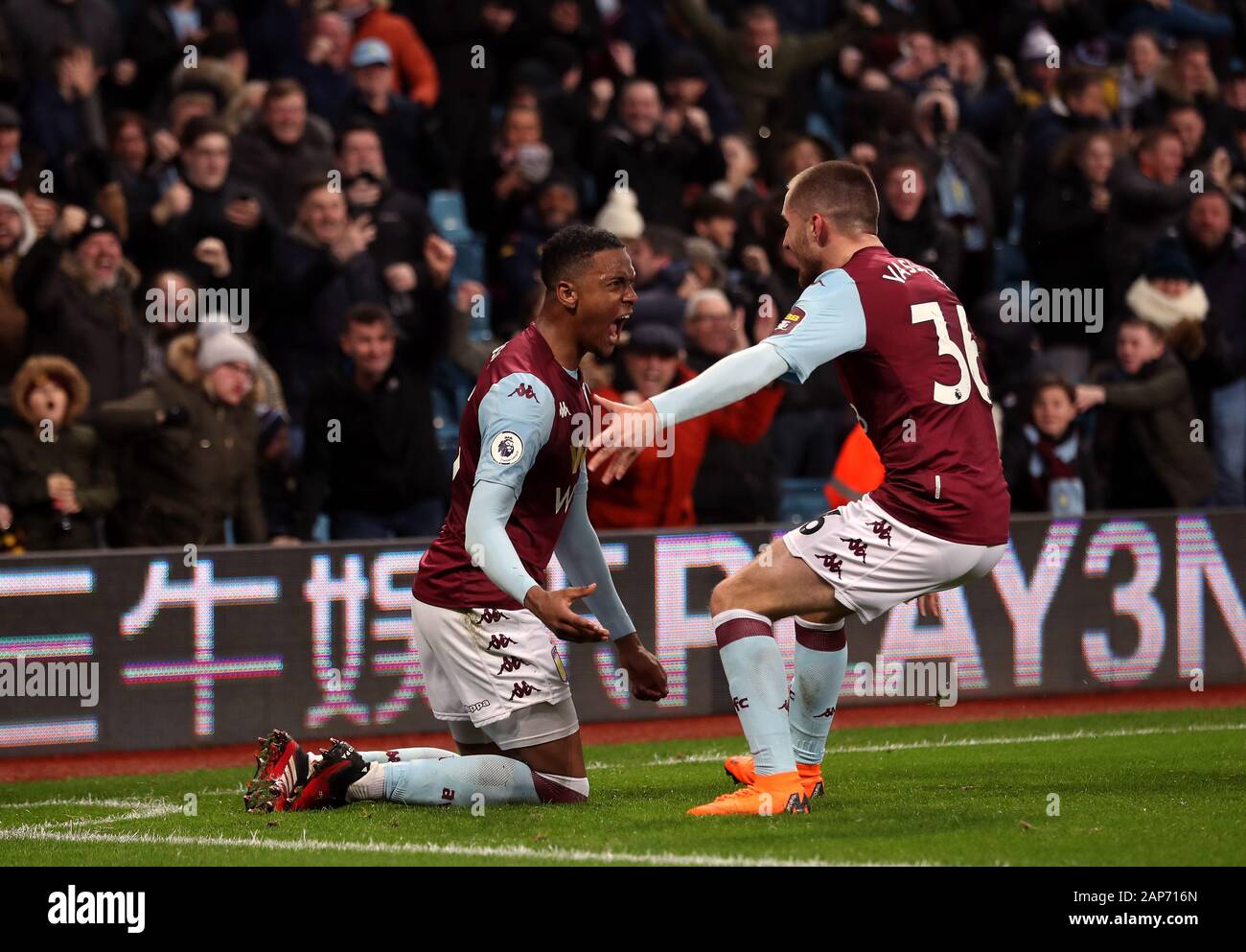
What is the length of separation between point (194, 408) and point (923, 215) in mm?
5190

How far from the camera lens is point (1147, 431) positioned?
484 inches

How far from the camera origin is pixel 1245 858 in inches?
220

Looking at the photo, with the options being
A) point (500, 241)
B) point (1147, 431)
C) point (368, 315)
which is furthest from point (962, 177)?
point (368, 315)

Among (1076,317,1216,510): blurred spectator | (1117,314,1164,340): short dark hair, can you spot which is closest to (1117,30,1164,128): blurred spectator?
(1117,314,1164,340): short dark hair

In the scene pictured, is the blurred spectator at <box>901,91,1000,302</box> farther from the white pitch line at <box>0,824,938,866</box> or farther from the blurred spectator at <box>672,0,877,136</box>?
the white pitch line at <box>0,824,938,866</box>

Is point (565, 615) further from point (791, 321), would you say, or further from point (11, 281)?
point (11, 281)

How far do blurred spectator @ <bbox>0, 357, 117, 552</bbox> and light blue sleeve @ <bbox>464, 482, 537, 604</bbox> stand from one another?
4.41m

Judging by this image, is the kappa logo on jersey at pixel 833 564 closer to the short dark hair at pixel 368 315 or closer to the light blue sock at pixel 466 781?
the light blue sock at pixel 466 781

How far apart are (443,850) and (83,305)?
5693 mm

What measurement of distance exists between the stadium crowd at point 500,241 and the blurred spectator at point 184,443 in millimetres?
18

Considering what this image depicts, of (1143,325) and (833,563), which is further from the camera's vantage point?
(1143,325)

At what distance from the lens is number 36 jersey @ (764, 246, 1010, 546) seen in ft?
20.8

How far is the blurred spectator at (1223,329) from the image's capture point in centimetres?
1276
